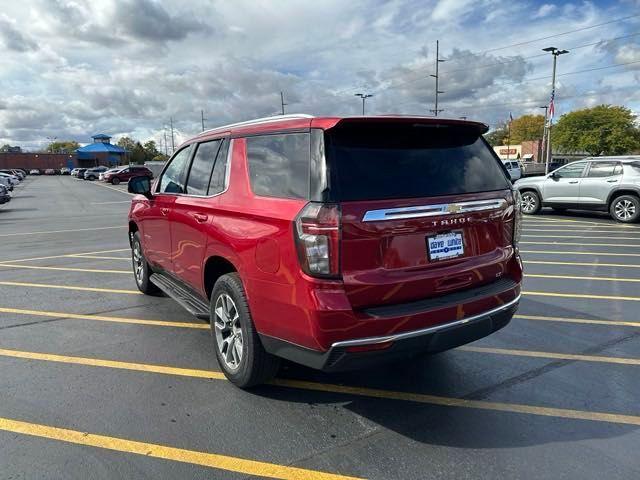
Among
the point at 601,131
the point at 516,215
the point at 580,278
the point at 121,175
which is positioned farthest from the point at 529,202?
the point at 601,131

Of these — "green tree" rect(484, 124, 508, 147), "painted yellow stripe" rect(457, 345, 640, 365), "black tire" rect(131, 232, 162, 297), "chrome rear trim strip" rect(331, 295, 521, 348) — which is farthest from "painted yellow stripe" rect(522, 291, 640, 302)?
"green tree" rect(484, 124, 508, 147)

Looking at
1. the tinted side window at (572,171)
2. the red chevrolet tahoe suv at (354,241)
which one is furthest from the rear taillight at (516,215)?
the tinted side window at (572,171)

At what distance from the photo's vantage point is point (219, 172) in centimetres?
394

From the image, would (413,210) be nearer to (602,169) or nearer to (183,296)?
(183,296)

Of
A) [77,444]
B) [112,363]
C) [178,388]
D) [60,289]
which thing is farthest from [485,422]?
[60,289]

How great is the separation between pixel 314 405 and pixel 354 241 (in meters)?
1.35

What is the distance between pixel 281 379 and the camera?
3.85 m

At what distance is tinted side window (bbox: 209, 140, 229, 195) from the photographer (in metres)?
3.86

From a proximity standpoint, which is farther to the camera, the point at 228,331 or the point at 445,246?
the point at 228,331

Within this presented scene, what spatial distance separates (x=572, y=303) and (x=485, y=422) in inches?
125

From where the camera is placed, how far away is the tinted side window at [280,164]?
3.03 m

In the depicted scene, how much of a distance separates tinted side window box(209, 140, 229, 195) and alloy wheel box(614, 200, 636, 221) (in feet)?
40.7

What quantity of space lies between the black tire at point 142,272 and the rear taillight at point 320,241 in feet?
12.4

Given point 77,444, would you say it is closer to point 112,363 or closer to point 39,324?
point 112,363
